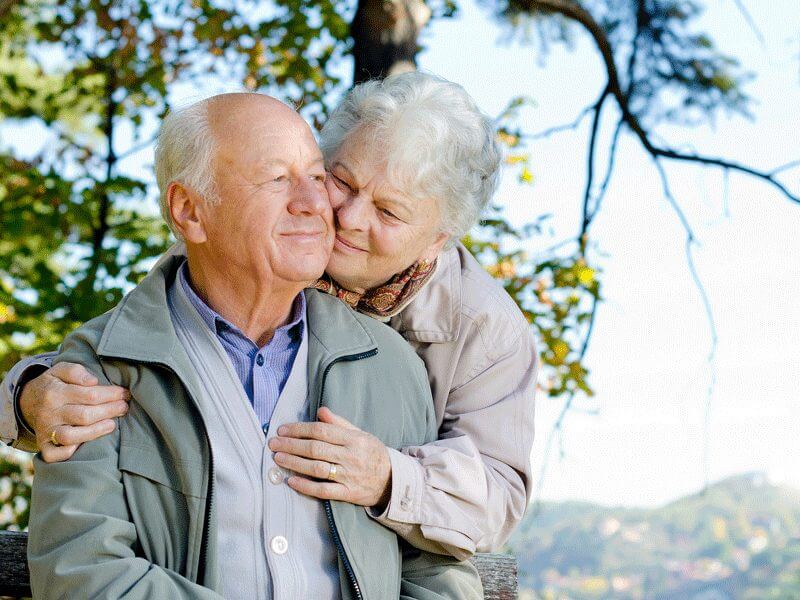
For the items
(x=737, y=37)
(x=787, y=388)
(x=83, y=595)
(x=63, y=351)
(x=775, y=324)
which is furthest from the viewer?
(x=787, y=388)

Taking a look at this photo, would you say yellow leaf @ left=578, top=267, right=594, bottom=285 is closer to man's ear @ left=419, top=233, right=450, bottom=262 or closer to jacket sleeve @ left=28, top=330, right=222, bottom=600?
man's ear @ left=419, top=233, right=450, bottom=262

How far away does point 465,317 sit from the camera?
2.57 m

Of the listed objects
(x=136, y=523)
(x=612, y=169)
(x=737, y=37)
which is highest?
(x=737, y=37)

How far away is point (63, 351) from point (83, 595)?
1.84 feet

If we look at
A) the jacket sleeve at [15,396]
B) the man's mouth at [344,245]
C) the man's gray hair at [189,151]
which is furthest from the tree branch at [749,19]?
the jacket sleeve at [15,396]

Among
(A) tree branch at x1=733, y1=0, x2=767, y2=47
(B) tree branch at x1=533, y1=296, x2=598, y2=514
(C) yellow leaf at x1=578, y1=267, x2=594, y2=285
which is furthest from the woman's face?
(A) tree branch at x1=733, y1=0, x2=767, y2=47

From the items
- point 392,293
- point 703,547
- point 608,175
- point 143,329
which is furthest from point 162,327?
point 703,547

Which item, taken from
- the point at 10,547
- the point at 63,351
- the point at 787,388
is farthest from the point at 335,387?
the point at 787,388

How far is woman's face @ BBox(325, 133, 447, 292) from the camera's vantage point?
2.46m

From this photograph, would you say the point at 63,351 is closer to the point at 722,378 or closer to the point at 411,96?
the point at 411,96

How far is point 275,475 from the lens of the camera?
2170 mm

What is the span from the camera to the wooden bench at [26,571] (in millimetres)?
2709

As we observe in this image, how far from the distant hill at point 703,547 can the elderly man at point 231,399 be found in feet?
71.7

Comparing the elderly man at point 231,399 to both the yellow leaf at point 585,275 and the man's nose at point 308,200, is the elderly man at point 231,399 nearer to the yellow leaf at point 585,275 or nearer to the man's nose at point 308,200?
the man's nose at point 308,200
